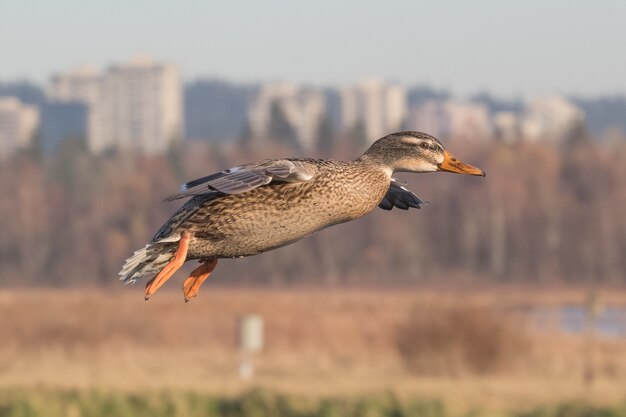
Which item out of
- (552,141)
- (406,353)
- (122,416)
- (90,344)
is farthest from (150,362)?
(552,141)

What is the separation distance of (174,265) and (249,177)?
361 mm

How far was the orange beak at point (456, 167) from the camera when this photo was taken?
4174 millimetres

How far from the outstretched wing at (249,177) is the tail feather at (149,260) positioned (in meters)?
0.35

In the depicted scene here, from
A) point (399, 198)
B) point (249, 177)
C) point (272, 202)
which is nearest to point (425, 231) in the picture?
point (399, 198)

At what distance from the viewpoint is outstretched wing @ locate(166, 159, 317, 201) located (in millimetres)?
4172

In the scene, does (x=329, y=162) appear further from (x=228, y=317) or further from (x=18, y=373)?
(x=228, y=317)

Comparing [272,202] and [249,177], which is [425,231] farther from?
[249,177]

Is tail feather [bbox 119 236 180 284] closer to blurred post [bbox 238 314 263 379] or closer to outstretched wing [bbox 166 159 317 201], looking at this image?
outstretched wing [bbox 166 159 317 201]

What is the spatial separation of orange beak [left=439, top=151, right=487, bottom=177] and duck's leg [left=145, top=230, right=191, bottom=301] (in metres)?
0.79

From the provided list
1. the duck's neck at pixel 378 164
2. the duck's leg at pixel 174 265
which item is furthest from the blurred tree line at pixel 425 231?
the duck's neck at pixel 378 164

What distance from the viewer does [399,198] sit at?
478 cm

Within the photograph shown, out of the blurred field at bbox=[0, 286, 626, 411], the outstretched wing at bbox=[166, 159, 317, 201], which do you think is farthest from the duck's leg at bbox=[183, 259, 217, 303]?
the blurred field at bbox=[0, 286, 626, 411]

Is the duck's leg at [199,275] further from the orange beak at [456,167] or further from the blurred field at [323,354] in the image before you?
the blurred field at [323,354]

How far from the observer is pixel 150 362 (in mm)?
33406
